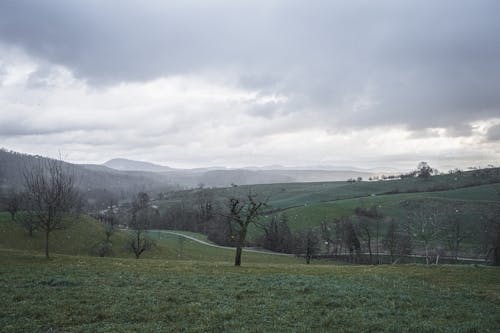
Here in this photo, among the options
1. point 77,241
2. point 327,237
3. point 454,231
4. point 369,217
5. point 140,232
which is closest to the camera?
point 140,232

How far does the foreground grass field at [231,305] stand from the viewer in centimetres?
1234

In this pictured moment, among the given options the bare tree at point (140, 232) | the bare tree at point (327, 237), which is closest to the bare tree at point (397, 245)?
the bare tree at point (327, 237)

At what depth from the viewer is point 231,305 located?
49.0ft

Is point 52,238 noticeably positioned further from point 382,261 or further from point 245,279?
point 382,261

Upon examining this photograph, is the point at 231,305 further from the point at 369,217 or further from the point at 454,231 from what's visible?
the point at 369,217

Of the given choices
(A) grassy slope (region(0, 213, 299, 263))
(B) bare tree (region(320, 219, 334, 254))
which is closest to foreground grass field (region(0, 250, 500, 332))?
(A) grassy slope (region(0, 213, 299, 263))

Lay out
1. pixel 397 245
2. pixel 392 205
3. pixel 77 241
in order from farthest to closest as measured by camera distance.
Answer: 1. pixel 392 205
2. pixel 397 245
3. pixel 77 241

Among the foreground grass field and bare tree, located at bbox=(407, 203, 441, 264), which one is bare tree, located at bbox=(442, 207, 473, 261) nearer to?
bare tree, located at bbox=(407, 203, 441, 264)

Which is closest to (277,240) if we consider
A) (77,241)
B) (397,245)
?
(397,245)

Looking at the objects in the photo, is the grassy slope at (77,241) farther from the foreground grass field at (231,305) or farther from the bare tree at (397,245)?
the foreground grass field at (231,305)

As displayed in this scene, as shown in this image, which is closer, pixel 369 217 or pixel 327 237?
pixel 327 237

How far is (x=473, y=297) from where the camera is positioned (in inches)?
Answer: 715

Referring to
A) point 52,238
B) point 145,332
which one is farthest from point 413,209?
point 145,332

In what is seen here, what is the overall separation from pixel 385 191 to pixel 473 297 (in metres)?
182
